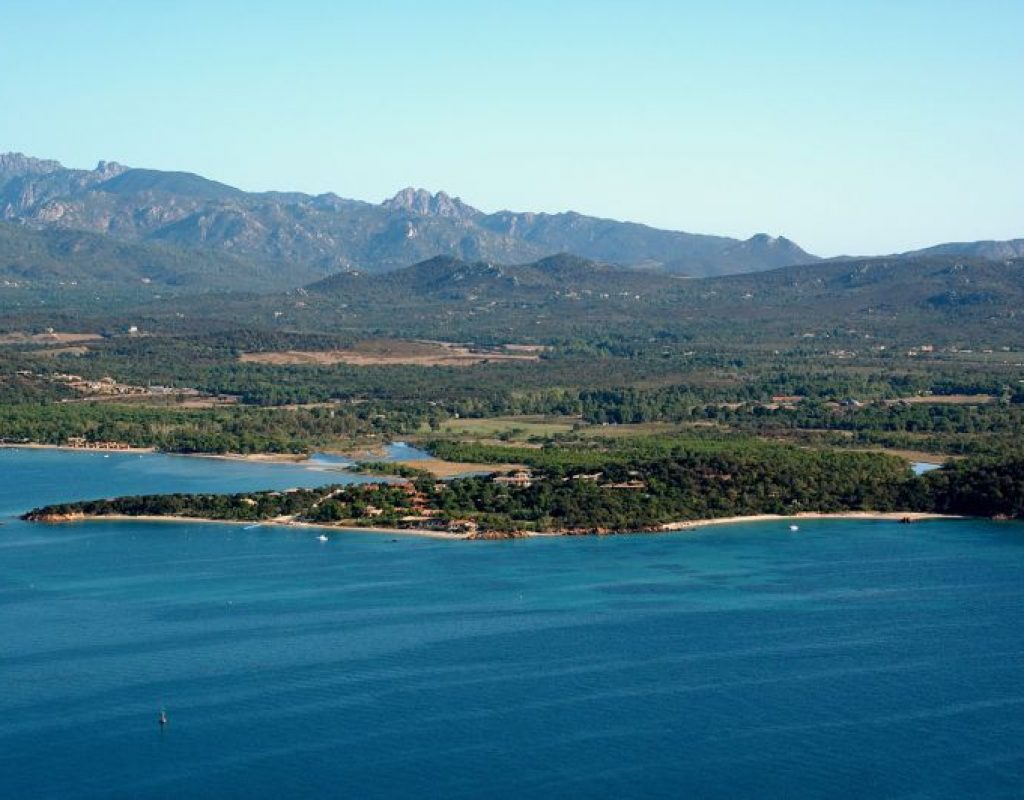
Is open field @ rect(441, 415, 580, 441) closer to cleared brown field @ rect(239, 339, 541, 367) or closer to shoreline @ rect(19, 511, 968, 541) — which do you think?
shoreline @ rect(19, 511, 968, 541)

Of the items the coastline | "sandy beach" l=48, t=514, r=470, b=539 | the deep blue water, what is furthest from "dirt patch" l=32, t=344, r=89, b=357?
the deep blue water

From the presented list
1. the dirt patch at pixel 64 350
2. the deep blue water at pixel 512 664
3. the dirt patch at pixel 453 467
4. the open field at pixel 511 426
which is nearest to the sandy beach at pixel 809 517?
the deep blue water at pixel 512 664

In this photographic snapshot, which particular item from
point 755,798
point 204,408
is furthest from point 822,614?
point 204,408

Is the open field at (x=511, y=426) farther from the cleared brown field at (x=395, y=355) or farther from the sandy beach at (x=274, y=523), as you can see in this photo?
the cleared brown field at (x=395, y=355)

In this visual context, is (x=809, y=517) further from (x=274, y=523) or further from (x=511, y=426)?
(x=511, y=426)

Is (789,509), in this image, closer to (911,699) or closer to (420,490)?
(420,490)

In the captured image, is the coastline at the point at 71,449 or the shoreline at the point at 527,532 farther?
the coastline at the point at 71,449

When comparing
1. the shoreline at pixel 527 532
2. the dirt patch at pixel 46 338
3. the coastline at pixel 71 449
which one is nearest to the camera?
the shoreline at pixel 527 532
